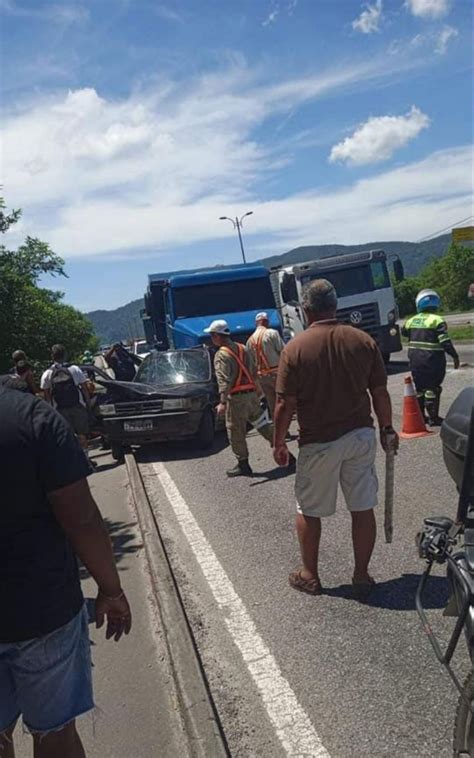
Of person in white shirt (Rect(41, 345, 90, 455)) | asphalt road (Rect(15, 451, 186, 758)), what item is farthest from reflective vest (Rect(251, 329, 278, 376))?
asphalt road (Rect(15, 451, 186, 758))

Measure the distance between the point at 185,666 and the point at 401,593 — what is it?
1.42 meters

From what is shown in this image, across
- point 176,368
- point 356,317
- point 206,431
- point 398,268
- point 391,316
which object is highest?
point 398,268

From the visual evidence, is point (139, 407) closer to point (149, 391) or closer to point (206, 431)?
point (149, 391)

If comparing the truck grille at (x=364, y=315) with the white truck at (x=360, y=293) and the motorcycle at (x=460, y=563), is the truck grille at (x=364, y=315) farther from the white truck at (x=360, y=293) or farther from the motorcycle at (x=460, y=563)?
the motorcycle at (x=460, y=563)

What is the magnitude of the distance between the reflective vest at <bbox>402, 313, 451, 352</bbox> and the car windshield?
3.60 m

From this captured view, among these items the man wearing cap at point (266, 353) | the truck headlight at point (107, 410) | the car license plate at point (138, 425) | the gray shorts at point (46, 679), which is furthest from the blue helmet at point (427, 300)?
the gray shorts at point (46, 679)

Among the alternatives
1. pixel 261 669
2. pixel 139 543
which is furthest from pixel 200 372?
pixel 261 669

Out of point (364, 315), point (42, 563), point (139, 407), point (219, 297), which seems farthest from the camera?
point (364, 315)

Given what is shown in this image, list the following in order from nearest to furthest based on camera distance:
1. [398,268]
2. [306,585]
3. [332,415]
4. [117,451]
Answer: [332,415] → [306,585] → [117,451] → [398,268]

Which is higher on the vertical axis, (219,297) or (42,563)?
(219,297)

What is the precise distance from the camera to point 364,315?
696 inches

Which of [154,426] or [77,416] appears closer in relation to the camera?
[77,416]

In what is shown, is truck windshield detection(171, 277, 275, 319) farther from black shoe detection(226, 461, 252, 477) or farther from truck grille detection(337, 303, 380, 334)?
black shoe detection(226, 461, 252, 477)

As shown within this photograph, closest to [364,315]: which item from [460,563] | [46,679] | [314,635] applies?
[314,635]
